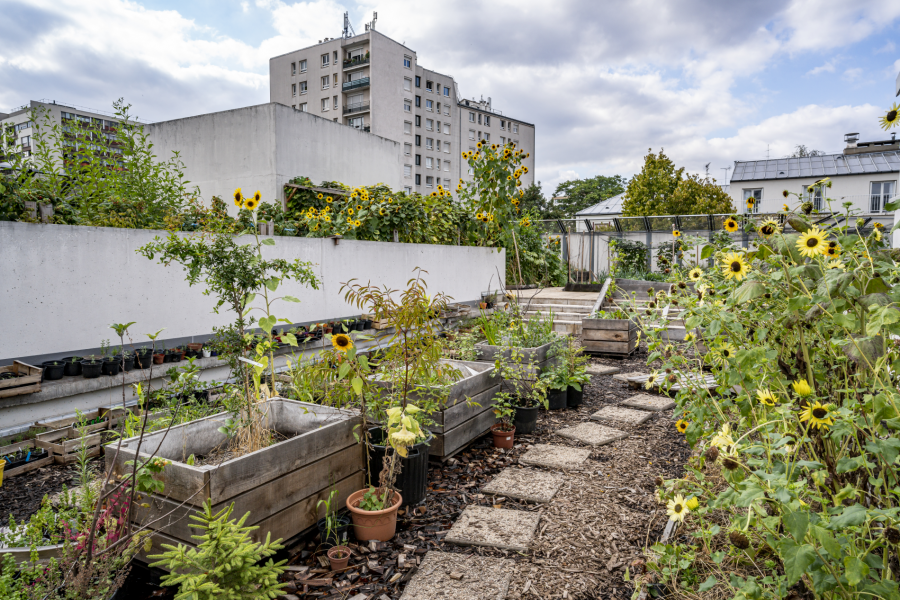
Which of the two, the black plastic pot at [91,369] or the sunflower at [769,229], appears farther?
the black plastic pot at [91,369]

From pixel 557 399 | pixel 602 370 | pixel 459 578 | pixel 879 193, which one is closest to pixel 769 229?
pixel 459 578

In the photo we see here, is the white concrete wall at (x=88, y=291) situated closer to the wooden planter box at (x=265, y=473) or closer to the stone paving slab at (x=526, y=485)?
the wooden planter box at (x=265, y=473)

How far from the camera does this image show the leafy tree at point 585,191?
48625 millimetres

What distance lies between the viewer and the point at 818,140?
36.2 m

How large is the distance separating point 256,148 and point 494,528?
10.7 metres

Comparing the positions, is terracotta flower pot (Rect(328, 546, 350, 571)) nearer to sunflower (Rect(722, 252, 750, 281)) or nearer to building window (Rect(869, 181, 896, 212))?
sunflower (Rect(722, 252, 750, 281))

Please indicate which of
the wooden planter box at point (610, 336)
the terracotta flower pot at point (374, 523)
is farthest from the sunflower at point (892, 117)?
the wooden planter box at point (610, 336)

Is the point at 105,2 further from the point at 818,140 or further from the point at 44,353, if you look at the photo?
the point at 818,140

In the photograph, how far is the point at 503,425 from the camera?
4047mm

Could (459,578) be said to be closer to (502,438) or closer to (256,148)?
(502,438)

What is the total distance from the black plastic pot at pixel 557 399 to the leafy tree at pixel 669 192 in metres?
20.0

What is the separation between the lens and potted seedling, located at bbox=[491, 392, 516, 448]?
156 inches

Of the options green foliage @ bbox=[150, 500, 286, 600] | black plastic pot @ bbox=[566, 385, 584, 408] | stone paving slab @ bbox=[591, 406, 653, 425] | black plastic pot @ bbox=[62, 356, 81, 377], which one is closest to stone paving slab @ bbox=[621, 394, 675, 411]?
stone paving slab @ bbox=[591, 406, 653, 425]

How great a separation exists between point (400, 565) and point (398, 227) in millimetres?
6059
